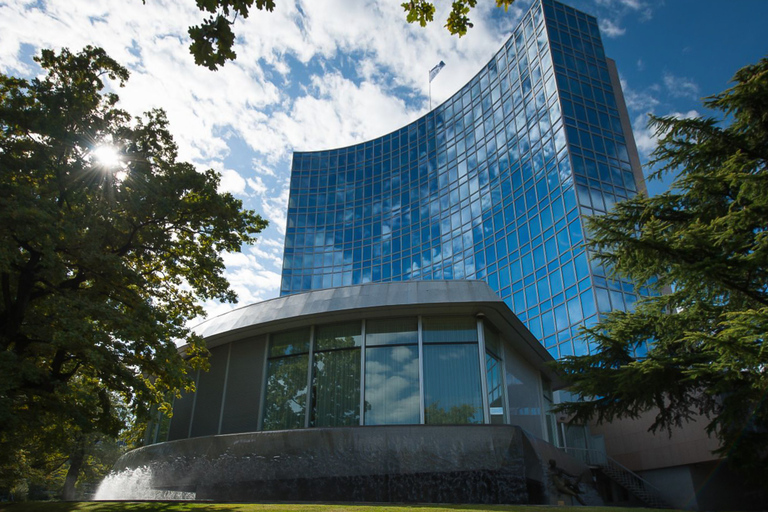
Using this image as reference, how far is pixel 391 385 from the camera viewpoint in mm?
14516

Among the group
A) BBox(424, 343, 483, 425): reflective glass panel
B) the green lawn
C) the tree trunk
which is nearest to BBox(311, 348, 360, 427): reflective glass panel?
BBox(424, 343, 483, 425): reflective glass panel

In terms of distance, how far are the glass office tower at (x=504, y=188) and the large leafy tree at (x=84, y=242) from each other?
23.0 m

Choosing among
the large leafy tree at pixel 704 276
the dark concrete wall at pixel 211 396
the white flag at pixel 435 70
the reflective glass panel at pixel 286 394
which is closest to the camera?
the large leafy tree at pixel 704 276

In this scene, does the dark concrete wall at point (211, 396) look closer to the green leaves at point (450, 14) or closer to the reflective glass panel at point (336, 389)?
the reflective glass panel at point (336, 389)

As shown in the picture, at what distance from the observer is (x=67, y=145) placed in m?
12.3

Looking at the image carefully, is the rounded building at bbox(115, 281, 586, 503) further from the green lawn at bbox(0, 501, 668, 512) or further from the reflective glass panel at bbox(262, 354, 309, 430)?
the green lawn at bbox(0, 501, 668, 512)

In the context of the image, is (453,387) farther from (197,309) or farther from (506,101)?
(506,101)

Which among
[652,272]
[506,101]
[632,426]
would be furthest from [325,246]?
[652,272]

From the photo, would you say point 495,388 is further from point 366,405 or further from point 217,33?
point 217,33

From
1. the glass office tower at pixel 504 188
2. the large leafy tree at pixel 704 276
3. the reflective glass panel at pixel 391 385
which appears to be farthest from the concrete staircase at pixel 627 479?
the reflective glass panel at pixel 391 385

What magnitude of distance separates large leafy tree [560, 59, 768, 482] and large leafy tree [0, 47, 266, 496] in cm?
1083

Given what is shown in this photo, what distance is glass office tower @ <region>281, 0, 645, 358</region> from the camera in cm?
3188

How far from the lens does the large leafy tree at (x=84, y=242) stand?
1068cm

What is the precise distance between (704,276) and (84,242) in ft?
44.8
